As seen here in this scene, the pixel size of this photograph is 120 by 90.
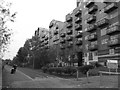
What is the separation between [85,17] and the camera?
5822 centimetres

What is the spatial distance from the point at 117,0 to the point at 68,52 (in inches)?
898

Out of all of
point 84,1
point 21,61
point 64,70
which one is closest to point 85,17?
point 84,1

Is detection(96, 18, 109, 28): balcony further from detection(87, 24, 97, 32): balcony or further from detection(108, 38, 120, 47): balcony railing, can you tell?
detection(108, 38, 120, 47): balcony railing

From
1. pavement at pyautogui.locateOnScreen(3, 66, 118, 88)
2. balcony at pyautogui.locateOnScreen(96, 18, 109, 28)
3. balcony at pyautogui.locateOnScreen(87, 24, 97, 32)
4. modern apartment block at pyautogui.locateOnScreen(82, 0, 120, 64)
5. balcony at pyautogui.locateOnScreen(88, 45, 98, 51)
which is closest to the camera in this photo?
pavement at pyautogui.locateOnScreen(3, 66, 118, 88)

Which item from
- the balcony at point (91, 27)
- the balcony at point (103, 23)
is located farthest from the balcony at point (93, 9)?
the balcony at point (103, 23)

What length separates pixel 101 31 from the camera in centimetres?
4797

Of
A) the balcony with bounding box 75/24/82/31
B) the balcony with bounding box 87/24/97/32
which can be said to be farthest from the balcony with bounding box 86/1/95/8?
the balcony with bounding box 75/24/82/31

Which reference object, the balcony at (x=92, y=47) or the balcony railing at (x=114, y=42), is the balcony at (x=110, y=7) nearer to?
the balcony railing at (x=114, y=42)

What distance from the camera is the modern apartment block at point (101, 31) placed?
135 ft

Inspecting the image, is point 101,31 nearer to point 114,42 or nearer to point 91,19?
point 91,19

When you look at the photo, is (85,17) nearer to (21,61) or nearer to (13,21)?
(13,21)

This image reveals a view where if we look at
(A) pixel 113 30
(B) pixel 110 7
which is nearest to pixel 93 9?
(B) pixel 110 7

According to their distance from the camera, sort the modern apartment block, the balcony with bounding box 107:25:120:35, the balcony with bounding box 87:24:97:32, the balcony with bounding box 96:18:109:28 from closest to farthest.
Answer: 1. the balcony with bounding box 107:25:120:35
2. the modern apartment block
3. the balcony with bounding box 96:18:109:28
4. the balcony with bounding box 87:24:97:32

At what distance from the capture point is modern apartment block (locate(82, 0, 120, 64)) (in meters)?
41.2
